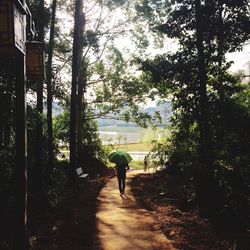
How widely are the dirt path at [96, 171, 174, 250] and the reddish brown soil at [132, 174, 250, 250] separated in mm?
286

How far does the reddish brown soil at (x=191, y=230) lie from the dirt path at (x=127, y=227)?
0.29m

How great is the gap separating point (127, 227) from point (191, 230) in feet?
5.07

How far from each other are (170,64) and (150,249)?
5.99 metres

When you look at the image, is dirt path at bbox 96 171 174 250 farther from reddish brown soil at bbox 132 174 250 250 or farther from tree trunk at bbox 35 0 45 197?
tree trunk at bbox 35 0 45 197

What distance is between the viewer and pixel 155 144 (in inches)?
916

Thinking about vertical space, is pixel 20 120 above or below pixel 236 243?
above

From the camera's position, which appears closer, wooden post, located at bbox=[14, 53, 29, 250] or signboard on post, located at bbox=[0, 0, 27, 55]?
signboard on post, located at bbox=[0, 0, 27, 55]

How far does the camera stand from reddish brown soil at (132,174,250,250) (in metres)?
8.11

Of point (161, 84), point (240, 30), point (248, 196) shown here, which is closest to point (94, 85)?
point (161, 84)

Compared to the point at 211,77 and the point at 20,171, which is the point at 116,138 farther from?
the point at 20,171

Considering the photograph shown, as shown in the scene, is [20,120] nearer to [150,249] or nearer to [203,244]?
[150,249]

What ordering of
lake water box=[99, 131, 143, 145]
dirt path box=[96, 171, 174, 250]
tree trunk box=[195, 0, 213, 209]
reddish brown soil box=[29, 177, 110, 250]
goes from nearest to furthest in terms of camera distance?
dirt path box=[96, 171, 174, 250]
reddish brown soil box=[29, 177, 110, 250]
tree trunk box=[195, 0, 213, 209]
lake water box=[99, 131, 143, 145]

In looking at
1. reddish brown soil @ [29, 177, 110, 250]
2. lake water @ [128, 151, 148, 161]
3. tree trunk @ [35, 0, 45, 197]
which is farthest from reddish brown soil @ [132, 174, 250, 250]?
lake water @ [128, 151, 148, 161]

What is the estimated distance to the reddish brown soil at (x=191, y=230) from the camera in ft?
26.6
